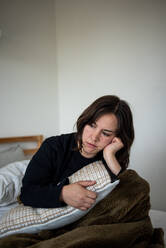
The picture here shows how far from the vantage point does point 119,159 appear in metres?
1.15

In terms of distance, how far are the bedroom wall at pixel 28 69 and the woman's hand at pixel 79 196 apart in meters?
1.36

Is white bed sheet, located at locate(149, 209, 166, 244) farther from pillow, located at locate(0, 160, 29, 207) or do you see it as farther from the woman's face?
pillow, located at locate(0, 160, 29, 207)

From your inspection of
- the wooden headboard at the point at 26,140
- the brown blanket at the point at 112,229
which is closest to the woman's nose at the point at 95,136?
the brown blanket at the point at 112,229

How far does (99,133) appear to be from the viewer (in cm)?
98

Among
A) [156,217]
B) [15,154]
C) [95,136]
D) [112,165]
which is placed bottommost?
[156,217]

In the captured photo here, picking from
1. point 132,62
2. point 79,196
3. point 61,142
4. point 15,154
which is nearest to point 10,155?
point 15,154

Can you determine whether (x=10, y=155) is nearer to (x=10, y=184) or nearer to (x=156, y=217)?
(x=10, y=184)

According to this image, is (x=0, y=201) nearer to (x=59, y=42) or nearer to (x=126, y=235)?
(x=126, y=235)

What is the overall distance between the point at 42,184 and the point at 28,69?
1.48 m

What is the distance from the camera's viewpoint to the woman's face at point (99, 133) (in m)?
0.97

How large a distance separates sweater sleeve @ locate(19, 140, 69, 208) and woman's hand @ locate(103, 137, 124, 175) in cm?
25

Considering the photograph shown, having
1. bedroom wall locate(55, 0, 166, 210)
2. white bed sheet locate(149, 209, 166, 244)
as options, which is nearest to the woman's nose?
white bed sheet locate(149, 209, 166, 244)

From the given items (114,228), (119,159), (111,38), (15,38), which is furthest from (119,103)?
(15,38)

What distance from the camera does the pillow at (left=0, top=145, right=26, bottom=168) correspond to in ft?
5.49
